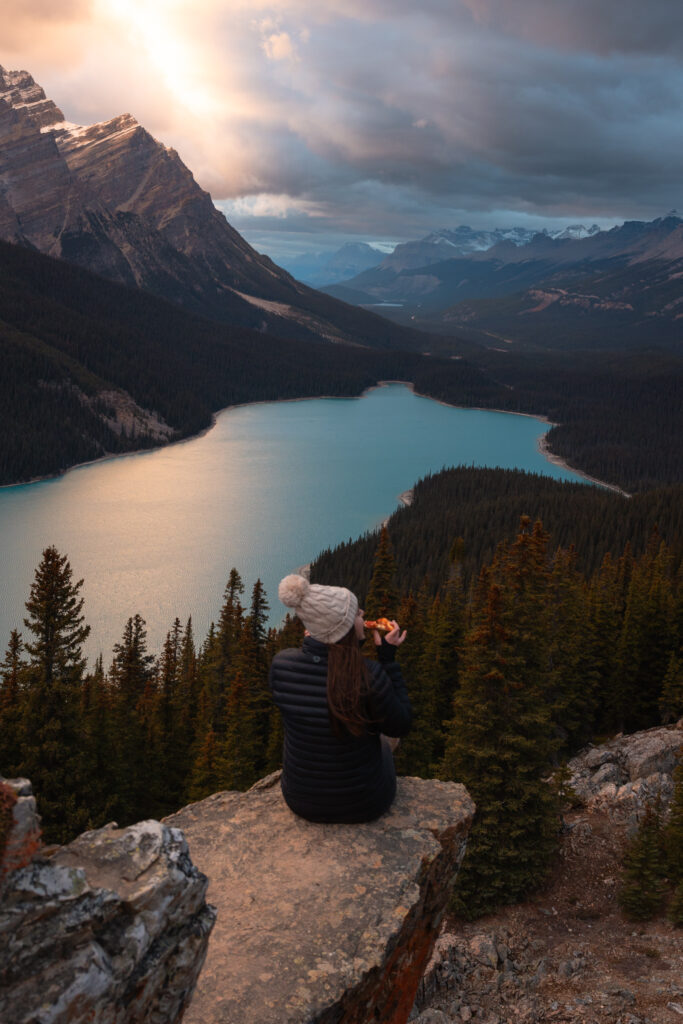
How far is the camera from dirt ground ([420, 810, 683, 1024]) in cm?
1265

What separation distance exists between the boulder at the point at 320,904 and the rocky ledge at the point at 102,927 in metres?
1.54

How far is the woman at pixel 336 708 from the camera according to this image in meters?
8.27

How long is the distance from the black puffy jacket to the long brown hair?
133 millimetres

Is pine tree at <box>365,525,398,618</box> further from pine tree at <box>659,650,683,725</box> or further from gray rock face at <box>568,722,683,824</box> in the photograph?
pine tree at <box>659,650,683,725</box>

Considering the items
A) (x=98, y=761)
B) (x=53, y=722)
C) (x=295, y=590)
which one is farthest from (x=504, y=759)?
(x=295, y=590)

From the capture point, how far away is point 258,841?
378 inches

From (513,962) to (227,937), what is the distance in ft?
35.8

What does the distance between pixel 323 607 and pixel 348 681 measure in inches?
36.2

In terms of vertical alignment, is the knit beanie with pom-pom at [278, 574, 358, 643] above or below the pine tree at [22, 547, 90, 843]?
above

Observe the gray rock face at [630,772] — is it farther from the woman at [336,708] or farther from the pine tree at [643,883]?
the woman at [336,708]

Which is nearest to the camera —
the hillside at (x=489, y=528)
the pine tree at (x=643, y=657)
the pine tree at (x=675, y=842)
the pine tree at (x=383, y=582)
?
the pine tree at (x=675, y=842)

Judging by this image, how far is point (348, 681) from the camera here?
8.30 meters

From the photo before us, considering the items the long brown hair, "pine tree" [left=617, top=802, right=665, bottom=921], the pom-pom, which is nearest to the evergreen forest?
"pine tree" [left=617, top=802, right=665, bottom=921]

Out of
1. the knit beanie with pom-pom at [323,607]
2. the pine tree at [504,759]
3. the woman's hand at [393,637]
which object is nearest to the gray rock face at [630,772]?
the pine tree at [504,759]
